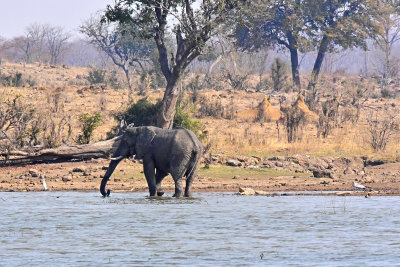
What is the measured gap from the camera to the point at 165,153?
18.6 meters

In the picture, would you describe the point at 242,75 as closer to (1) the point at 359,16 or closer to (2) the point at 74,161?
(1) the point at 359,16

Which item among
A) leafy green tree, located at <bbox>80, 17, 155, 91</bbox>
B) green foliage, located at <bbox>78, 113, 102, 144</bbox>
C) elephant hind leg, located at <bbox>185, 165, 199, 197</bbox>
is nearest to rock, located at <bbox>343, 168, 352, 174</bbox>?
elephant hind leg, located at <bbox>185, 165, 199, 197</bbox>

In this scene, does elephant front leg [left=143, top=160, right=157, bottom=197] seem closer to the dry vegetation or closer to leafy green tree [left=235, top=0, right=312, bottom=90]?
the dry vegetation

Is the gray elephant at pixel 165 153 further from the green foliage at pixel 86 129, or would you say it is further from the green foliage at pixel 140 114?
the green foliage at pixel 140 114

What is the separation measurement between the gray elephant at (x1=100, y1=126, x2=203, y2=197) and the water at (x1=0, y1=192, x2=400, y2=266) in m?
0.56

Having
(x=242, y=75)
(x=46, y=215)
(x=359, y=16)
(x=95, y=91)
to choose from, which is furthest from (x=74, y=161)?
(x=359, y=16)

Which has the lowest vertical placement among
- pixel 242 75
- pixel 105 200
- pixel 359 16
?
pixel 105 200

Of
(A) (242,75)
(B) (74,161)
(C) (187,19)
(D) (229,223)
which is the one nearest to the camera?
(D) (229,223)

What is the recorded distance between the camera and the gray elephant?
18.5 metres

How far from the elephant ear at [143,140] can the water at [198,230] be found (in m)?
1.10

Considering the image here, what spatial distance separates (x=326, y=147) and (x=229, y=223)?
14193 mm

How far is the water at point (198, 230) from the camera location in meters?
11.0

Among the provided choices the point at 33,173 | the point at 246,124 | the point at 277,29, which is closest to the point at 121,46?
the point at 277,29

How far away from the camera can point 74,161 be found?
80.1 feet
